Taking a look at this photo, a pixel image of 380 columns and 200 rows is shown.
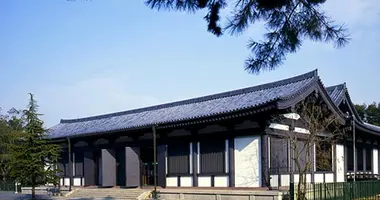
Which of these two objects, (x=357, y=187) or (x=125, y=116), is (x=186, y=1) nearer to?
(x=357, y=187)

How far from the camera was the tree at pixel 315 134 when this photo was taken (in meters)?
19.3

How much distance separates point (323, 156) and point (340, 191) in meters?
4.20

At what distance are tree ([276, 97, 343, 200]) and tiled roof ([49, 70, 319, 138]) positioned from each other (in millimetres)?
1104

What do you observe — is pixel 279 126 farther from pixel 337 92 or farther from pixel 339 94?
pixel 337 92

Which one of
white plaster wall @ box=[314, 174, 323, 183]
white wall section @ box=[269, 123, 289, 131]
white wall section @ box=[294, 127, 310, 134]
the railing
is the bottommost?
the railing

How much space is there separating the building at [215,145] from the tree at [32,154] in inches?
138

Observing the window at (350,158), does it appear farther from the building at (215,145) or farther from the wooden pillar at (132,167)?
the wooden pillar at (132,167)

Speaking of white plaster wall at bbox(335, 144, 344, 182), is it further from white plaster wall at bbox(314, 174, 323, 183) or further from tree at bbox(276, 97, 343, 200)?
white plaster wall at bbox(314, 174, 323, 183)

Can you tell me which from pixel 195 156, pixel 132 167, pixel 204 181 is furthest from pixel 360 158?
pixel 132 167

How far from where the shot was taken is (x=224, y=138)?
781 inches

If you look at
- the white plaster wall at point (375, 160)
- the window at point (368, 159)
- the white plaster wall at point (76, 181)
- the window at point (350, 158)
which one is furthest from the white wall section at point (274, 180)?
Result: the white plaster wall at point (76, 181)

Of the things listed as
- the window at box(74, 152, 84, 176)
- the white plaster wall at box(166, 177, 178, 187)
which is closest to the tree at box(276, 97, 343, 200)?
the white plaster wall at box(166, 177, 178, 187)

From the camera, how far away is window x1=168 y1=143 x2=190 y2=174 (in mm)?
21266

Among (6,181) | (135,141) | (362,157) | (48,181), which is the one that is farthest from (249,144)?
(6,181)
